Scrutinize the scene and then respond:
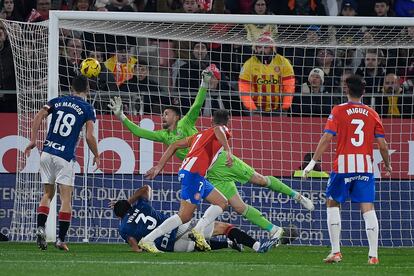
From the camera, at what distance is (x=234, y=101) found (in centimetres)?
1994

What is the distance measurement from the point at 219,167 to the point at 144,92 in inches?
102

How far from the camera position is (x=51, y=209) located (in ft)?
58.6

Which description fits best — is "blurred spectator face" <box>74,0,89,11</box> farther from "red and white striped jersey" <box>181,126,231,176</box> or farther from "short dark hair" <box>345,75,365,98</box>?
"short dark hair" <box>345,75,365,98</box>

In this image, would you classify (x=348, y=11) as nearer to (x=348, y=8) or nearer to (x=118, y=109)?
(x=348, y=8)

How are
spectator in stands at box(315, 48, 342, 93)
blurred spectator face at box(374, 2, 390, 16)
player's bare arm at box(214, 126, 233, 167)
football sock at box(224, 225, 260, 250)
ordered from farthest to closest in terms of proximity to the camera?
blurred spectator face at box(374, 2, 390, 16), spectator in stands at box(315, 48, 342, 93), football sock at box(224, 225, 260, 250), player's bare arm at box(214, 126, 233, 167)

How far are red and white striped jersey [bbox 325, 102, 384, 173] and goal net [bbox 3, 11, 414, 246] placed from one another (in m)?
4.62

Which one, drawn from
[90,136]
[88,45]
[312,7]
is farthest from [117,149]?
[312,7]

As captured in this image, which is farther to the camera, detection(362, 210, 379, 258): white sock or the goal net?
the goal net

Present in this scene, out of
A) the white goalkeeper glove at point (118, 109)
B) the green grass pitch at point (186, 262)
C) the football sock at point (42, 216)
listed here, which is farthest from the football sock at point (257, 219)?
the football sock at point (42, 216)

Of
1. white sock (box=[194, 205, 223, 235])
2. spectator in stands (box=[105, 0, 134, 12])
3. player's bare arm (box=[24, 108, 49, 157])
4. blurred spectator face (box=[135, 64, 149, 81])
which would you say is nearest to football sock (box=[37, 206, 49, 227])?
player's bare arm (box=[24, 108, 49, 157])

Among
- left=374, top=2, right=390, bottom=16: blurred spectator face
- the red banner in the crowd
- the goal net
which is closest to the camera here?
the goal net

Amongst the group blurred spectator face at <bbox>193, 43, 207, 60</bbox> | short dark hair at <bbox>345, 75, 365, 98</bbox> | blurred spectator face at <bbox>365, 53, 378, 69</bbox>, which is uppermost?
blurred spectator face at <bbox>193, 43, 207, 60</bbox>

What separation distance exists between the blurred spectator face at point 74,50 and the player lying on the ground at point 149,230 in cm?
392

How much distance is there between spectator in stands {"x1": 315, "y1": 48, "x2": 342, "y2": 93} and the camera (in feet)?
66.6
